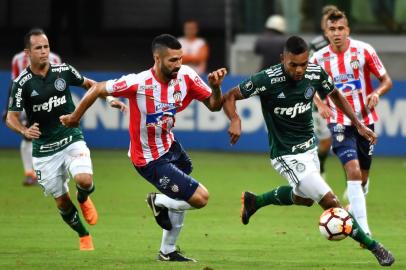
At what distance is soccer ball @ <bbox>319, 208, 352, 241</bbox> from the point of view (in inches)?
419

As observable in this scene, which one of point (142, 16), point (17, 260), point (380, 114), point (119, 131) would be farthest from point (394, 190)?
point (142, 16)

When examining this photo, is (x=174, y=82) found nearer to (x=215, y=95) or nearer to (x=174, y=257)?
(x=215, y=95)

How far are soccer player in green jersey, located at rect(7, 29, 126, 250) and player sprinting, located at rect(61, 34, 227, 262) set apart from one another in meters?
1.23

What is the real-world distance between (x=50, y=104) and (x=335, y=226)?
3415 mm

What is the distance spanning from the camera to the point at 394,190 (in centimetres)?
1738

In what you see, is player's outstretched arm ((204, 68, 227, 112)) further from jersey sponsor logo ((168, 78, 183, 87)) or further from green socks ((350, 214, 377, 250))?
green socks ((350, 214, 377, 250))

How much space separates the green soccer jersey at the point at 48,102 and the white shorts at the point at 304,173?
89.3 inches

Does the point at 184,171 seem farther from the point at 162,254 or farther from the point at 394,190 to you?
the point at 394,190

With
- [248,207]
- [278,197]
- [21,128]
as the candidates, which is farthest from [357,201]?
[21,128]

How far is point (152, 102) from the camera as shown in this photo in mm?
11055

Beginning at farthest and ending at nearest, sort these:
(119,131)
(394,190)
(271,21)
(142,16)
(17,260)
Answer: (142,16) < (119,131) < (271,21) < (394,190) < (17,260)

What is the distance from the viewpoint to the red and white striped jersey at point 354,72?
13.0m

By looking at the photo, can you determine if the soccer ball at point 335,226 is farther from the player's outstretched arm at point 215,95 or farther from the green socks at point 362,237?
the player's outstretched arm at point 215,95

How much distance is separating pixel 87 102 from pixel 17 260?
5.48ft
